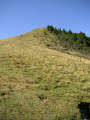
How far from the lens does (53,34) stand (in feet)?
234

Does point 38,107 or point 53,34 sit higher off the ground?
point 53,34

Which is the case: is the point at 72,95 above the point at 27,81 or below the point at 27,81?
below

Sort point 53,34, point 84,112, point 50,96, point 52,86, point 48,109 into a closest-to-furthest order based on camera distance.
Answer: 1. point 84,112
2. point 48,109
3. point 50,96
4. point 52,86
5. point 53,34

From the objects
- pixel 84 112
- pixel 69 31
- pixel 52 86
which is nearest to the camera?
pixel 84 112

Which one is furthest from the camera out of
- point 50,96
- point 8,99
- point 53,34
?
point 53,34

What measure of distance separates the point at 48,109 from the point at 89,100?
11.9ft

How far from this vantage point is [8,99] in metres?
8.04

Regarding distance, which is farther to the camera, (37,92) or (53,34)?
(53,34)

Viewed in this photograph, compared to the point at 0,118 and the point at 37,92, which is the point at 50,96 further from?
the point at 0,118

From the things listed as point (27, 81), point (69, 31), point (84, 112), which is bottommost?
point (84, 112)

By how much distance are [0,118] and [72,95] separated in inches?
234

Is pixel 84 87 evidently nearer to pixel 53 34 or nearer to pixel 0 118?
pixel 0 118

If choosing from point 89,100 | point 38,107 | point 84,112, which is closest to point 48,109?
point 38,107

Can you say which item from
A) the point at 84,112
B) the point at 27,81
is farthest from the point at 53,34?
the point at 84,112
